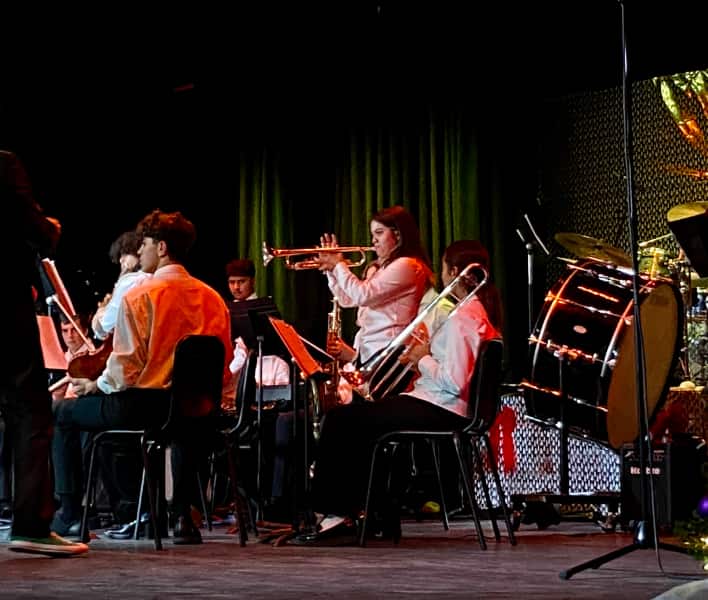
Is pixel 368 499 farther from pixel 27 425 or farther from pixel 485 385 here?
pixel 27 425

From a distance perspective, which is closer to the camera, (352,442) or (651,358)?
(352,442)

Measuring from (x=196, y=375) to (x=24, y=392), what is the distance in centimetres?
79

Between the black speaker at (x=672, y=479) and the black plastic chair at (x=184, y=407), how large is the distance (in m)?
1.84

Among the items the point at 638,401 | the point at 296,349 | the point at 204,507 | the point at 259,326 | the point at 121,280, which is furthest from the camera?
the point at 121,280

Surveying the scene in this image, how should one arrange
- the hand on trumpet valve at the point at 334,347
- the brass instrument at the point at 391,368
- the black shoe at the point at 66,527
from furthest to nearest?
1. the hand on trumpet valve at the point at 334,347
2. the brass instrument at the point at 391,368
3. the black shoe at the point at 66,527

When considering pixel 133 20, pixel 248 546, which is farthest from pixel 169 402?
pixel 133 20

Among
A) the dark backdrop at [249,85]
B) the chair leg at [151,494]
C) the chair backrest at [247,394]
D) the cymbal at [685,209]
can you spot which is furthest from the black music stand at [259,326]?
the cymbal at [685,209]

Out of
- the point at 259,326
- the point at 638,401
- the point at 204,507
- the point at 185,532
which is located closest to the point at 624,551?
the point at 638,401

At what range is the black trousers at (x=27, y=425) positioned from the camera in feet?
14.4

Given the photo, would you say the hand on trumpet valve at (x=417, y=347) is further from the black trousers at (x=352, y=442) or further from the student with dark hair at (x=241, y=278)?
the student with dark hair at (x=241, y=278)

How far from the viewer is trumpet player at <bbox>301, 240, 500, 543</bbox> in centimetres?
505

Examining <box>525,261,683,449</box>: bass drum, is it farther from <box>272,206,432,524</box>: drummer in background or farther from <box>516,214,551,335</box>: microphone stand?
<box>516,214,551,335</box>: microphone stand

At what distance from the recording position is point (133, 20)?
7.58 metres

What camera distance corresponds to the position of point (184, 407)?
506 centimetres
